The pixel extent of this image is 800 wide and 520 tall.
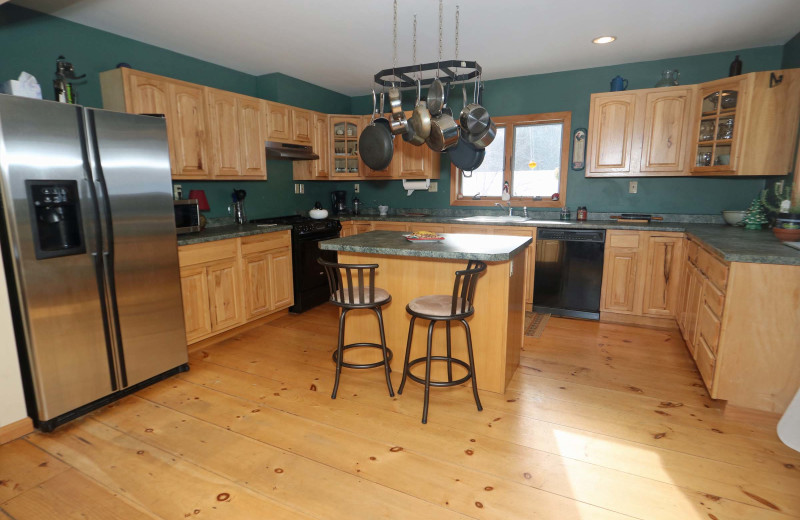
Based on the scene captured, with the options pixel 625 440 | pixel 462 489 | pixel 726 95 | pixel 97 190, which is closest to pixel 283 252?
pixel 97 190

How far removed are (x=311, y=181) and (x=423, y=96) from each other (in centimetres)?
182

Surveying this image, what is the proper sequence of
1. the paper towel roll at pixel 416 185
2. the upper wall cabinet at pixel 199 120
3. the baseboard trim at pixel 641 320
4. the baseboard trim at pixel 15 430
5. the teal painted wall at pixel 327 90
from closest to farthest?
the baseboard trim at pixel 15 430 → the teal painted wall at pixel 327 90 → the upper wall cabinet at pixel 199 120 → the baseboard trim at pixel 641 320 → the paper towel roll at pixel 416 185

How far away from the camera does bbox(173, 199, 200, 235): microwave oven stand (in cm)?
339

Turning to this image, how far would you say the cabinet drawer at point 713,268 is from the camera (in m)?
2.38

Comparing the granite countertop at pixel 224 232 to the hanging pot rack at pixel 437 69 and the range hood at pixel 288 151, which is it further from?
the hanging pot rack at pixel 437 69

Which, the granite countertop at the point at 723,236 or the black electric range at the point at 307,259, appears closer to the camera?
the granite countertop at the point at 723,236

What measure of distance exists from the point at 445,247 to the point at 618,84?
295cm

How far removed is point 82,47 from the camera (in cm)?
313

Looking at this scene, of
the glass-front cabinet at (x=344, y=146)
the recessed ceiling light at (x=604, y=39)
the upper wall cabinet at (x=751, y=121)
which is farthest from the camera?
the glass-front cabinet at (x=344, y=146)

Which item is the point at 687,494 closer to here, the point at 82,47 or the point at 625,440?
the point at 625,440

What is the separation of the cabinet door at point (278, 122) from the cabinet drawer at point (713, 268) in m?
3.94

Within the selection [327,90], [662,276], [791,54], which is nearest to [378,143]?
[327,90]

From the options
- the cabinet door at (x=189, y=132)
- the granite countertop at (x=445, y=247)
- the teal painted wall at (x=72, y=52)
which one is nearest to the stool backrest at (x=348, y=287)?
the granite countertop at (x=445, y=247)

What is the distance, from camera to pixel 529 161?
484 centimetres
